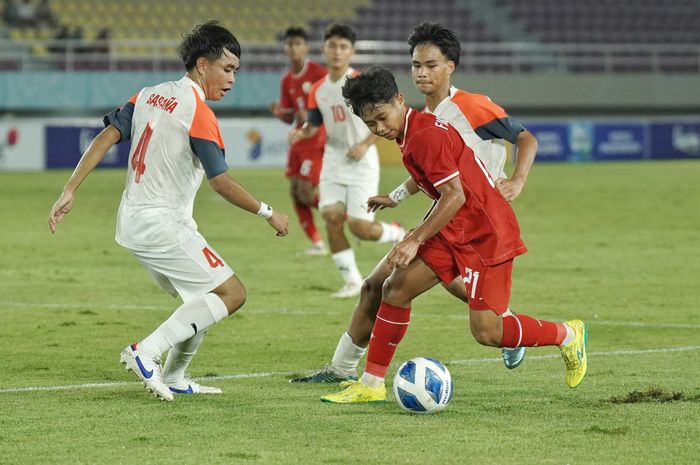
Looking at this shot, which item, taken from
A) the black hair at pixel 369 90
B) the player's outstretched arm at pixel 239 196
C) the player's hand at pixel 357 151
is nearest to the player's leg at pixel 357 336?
the player's outstretched arm at pixel 239 196

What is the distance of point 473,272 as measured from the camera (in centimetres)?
622

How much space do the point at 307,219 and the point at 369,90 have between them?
28.0 feet

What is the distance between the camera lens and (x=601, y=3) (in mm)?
38562

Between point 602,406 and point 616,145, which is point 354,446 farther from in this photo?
point 616,145

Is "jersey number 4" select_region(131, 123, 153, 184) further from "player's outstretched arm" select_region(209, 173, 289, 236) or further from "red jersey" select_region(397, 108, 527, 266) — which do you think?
"red jersey" select_region(397, 108, 527, 266)

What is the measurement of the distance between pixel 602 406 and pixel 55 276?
7.54 meters

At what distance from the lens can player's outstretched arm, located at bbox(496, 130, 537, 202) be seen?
6.62 metres

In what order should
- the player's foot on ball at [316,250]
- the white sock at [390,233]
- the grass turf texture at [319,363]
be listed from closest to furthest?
1. the grass turf texture at [319,363]
2. the white sock at [390,233]
3. the player's foot on ball at [316,250]

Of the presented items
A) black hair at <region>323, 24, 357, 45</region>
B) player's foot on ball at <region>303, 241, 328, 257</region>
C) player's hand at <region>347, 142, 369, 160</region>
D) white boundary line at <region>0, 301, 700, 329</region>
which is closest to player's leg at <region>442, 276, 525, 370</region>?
white boundary line at <region>0, 301, 700, 329</region>

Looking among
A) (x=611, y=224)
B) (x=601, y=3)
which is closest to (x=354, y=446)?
(x=611, y=224)

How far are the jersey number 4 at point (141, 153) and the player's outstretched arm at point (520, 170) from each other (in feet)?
5.99

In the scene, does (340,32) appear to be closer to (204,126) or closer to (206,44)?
(206,44)

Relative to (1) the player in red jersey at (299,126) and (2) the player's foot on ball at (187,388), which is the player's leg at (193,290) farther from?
(1) the player in red jersey at (299,126)

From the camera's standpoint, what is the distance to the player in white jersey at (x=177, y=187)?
20.5 feet
